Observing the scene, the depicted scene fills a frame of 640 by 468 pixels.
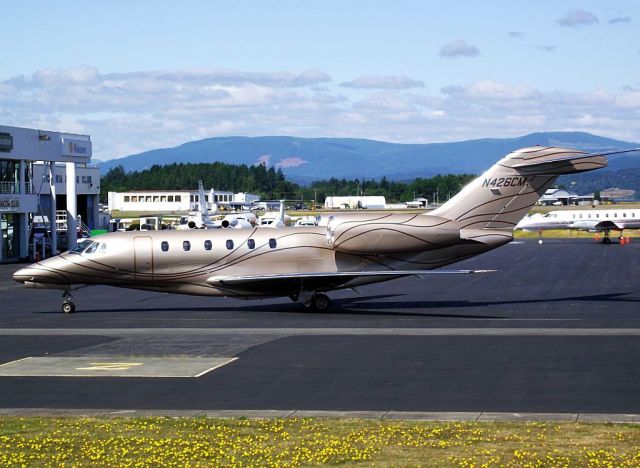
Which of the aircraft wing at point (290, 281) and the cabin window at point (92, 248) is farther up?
the cabin window at point (92, 248)

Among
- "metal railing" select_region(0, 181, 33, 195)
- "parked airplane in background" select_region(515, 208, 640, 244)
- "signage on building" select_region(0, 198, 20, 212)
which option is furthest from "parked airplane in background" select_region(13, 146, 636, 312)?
"parked airplane in background" select_region(515, 208, 640, 244)

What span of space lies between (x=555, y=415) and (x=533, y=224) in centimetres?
8186

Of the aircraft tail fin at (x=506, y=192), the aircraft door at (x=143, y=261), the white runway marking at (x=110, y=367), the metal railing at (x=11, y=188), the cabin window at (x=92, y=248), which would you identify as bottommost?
the white runway marking at (x=110, y=367)

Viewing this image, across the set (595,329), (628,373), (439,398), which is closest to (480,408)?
(439,398)

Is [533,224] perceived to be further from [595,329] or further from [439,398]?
[439,398]

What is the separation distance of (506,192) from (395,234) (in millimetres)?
4186

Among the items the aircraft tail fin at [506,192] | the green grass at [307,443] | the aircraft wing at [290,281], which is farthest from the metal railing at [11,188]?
the green grass at [307,443]

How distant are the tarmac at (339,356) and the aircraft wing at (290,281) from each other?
38.4 inches

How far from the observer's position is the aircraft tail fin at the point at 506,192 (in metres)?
32.3

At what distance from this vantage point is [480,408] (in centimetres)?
1672

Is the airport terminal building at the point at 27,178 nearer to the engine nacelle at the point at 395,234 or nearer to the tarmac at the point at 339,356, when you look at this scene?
the tarmac at the point at 339,356

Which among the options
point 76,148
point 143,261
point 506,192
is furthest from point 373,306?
point 76,148

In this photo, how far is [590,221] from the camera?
305 feet

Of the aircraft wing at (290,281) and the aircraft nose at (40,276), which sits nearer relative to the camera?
the aircraft wing at (290,281)
